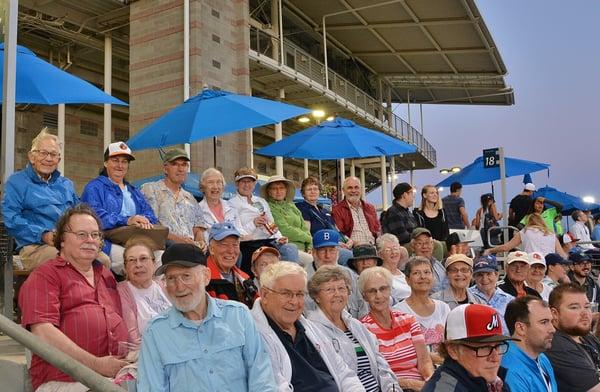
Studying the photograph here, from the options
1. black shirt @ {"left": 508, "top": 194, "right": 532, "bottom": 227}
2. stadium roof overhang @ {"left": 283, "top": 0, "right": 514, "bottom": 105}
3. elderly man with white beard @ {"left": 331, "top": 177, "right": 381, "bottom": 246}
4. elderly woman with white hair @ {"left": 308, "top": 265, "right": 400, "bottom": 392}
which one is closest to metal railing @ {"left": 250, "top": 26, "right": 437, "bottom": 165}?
stadium roof overhang @ {"left": 283, "top": 0, "right": 514, "bottom": 105}

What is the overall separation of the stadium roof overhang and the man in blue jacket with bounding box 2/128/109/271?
14924 millimetres

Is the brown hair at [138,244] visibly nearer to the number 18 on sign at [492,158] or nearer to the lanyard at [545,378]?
the lanyard at [545,378]

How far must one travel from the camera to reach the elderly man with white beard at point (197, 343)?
3.01 m

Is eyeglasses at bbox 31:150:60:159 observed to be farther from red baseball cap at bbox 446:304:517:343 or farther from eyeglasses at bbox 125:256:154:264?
red baseball cap at bbox 446:304:517:343

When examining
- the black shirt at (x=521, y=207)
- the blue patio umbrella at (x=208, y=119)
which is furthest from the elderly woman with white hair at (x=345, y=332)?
the black shirt at (x=521, y=207)

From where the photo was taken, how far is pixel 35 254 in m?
4.18

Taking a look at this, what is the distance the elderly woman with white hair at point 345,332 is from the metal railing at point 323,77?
37.8ft

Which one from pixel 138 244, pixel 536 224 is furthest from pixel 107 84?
pixel 138 244

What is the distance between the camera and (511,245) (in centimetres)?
897

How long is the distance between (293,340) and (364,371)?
2.43 feet

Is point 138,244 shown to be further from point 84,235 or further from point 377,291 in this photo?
point 377,291

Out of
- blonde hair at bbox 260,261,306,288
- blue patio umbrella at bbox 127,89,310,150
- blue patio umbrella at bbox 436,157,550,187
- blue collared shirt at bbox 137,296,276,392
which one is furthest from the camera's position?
blue patio umbrella at bbox 436,157,550,187

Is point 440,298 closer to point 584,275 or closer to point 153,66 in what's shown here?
point 584,275

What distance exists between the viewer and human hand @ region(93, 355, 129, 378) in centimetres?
321
